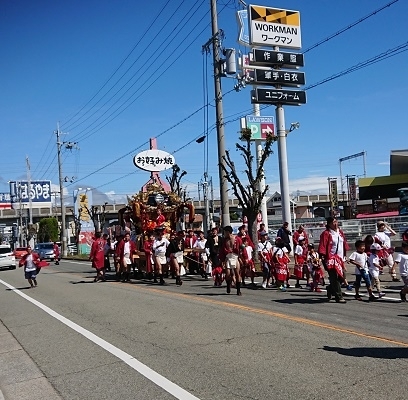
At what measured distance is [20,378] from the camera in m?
7.40

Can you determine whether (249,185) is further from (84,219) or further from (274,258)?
(84,219)

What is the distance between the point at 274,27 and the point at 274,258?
16312 mm

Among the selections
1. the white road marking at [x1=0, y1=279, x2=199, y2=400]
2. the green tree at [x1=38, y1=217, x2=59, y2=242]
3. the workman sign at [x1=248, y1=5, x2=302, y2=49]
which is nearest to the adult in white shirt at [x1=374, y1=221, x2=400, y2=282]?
the white road marking at [x1=0, y1=279, x2=199, y2=400]

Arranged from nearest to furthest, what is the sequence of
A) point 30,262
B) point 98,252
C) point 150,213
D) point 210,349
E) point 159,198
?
point 210,349 → point 30,262 → point 98,252 → point 150,213 → point 159,198

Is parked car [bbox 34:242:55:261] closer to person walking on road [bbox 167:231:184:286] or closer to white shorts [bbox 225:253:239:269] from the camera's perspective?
person walking on road [bbox 167:231:184:286]

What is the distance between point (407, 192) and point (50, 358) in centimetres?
3678

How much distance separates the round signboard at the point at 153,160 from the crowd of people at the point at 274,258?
6608 mm

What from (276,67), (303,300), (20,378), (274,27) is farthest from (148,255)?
(274,27)

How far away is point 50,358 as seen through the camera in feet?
27.2

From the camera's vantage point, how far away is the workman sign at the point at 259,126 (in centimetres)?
3064

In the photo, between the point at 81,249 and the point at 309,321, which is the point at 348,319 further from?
the point at 81,249

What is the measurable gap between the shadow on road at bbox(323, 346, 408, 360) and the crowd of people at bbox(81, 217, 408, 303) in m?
4.44

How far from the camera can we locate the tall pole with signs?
2653cm

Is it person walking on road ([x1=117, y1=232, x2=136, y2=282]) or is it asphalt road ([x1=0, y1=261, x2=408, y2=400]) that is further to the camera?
person walking on road ([x1=117, y1=232, x2=136, y2=282])
